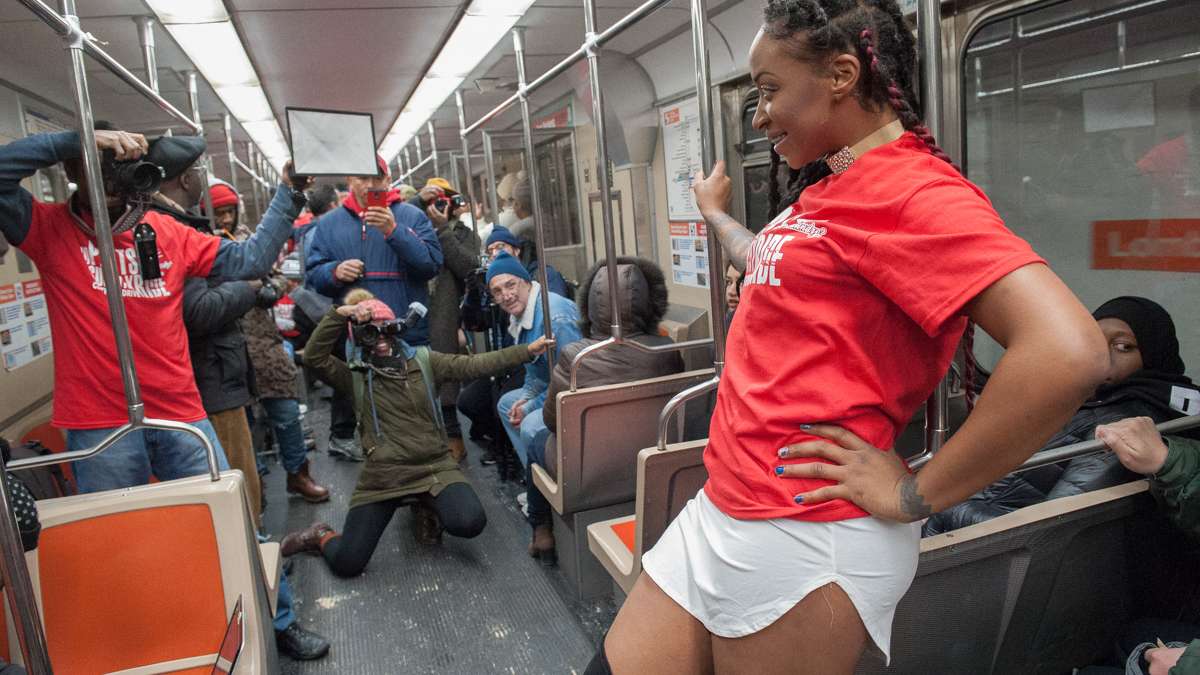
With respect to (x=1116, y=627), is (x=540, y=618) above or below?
below

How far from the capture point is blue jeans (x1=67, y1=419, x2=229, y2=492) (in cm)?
219

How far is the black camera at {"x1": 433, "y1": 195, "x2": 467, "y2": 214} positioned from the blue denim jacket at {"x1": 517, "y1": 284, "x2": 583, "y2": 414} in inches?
57.4

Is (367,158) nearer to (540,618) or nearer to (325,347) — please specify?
(325,347)

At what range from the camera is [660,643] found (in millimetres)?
1020

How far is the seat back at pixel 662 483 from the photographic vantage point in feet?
6.32

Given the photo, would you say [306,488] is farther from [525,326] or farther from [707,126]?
[707,126]

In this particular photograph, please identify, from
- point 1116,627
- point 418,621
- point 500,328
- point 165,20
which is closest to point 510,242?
point 500,328

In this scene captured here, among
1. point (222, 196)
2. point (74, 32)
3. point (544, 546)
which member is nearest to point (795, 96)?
point (74, 32)

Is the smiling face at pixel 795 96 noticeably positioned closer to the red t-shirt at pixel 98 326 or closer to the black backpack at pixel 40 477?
the red t-shirt at pixel 98 326

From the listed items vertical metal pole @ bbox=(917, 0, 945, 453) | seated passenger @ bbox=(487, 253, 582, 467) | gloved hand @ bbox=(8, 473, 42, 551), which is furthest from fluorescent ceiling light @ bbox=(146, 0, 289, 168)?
vertical metal pole @ bbox=(917, 0, 945, 453)

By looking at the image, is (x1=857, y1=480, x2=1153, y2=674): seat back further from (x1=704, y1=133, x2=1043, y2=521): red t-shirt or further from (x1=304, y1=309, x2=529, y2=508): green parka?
(x1=304, y1=309, x2=529, y2=508): green parka

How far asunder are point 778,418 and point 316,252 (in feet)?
11.7

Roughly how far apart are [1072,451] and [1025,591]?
32 centimetres

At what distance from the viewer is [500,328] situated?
4613 mm
